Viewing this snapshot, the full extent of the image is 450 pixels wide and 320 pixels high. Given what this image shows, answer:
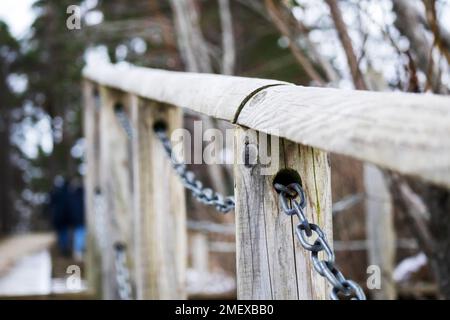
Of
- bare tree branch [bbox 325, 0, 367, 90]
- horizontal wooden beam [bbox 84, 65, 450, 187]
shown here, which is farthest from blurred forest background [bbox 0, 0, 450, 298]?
horizontal wooden beam [bbox 84, 65, 450, 187]

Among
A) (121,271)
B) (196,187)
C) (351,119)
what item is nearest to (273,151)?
(351,119)

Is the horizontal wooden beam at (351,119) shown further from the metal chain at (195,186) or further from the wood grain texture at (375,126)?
the metal chain at (195,186)

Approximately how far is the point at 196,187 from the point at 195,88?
1.10ft

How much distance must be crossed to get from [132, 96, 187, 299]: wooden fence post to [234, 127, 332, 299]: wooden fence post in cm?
112

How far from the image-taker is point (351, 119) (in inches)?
39.1

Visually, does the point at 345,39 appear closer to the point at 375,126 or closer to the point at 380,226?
the point at 375,126

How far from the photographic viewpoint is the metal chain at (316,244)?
1165 millimetres

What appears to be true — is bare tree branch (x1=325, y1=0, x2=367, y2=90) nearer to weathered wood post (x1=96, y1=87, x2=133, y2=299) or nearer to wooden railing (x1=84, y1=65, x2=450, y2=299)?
wooden railing (x1=84, y1=65, x2=450, y2=299)

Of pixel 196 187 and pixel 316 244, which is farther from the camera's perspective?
pixel 196 187

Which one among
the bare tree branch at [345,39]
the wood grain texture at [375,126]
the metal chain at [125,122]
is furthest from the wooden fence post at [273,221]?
the metal chain at [125,122]

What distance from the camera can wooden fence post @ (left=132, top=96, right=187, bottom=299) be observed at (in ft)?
8.63

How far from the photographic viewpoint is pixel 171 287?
104 inches

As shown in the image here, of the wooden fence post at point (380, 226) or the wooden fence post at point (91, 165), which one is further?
the wooden fence post at point (380, 226)
